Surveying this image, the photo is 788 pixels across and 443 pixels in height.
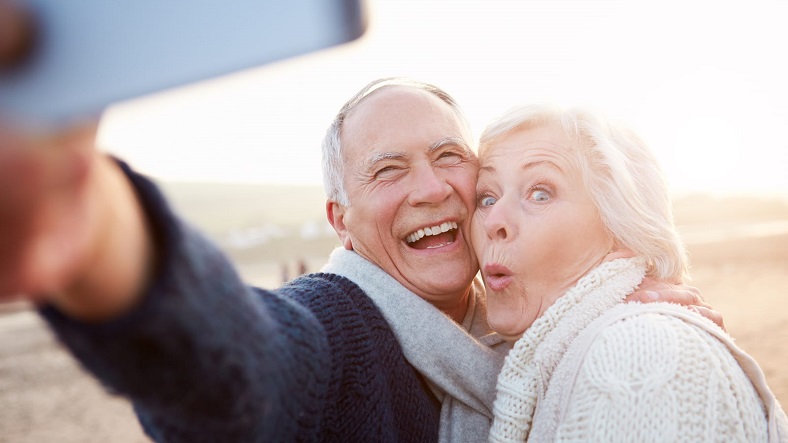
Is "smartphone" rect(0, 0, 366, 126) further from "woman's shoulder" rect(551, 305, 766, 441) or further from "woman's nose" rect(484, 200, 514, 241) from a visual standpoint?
"woman's nose" rect(484, 200, 514, 241)

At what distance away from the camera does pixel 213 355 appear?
112 centimetres

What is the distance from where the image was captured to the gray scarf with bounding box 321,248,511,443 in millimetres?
2176

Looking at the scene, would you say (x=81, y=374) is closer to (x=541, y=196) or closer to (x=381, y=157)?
(x=381, y=157)

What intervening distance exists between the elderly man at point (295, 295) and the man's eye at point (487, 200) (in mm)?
94

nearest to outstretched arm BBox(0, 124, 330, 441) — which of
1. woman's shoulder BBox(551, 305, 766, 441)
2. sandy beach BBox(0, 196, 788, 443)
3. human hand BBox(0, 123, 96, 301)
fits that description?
human hand BBox(0, 123, 96, 301)

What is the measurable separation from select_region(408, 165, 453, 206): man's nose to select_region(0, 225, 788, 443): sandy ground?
2747 millimetres

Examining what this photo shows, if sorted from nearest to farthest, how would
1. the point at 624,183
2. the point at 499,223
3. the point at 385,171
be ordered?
the point at 624,183 → the point at 499,223 → the point at 385,171

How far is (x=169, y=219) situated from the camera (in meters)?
1.04

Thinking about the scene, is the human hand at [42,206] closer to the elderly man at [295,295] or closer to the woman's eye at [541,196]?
the elderly man at [295,295]

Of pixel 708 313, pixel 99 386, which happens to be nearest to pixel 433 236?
pixel 708 313

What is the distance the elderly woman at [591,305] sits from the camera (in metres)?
1.56

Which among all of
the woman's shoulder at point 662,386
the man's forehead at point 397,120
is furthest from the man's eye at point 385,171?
the woman's shoulder at point 662,386

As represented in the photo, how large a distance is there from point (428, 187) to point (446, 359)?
2.55ft

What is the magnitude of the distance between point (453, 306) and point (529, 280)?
0.67m
